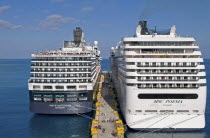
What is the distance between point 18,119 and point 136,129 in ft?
95.8

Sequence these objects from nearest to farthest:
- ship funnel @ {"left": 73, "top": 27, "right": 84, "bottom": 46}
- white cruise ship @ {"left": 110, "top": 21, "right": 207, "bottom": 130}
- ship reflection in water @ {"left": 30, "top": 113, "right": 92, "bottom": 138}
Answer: white cruise ship @ {"left": 110, "top": 21, "right": 207, "bottom": 130} < ship reflection in water @ {"left": 30, "top": 113, "right": 92, "bottom": 138} < ship funnel @ {"left": 73, "top": 27, "right": 84, "bottom": 46}

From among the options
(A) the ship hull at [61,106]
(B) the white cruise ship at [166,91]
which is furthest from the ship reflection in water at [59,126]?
(B) the white cruise ship at [166,91]

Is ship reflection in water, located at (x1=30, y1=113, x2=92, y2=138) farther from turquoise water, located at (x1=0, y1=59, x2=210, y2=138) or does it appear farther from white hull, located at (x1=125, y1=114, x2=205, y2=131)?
white hull, located at (x1=125, y1=114, x2=205, y2=131)

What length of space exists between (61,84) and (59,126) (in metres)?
9.12

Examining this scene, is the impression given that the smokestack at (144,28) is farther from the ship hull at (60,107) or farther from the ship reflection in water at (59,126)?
the ship reflection in water at (59,126)

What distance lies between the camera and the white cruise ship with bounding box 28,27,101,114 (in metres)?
54.6

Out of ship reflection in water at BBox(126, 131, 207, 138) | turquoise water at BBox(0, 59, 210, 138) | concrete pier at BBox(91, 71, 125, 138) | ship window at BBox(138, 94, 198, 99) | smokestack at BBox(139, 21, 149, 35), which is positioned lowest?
turquoise water at BBox(0, 59, 210, 138)

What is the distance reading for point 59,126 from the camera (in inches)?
2008

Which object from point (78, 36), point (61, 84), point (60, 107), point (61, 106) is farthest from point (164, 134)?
point (78, 36)

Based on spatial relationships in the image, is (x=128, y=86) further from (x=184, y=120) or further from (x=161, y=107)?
(x=184, y=120)

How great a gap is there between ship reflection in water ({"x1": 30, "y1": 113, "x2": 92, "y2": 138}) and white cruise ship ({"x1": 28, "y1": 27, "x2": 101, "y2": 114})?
1.76 meters

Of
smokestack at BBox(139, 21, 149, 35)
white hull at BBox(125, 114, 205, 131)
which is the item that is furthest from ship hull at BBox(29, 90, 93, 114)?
smokestack at BBox(139, 21, 149, 35)

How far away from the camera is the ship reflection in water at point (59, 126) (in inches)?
1844

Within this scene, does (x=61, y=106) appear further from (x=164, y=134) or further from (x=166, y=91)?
(x=166, y=91)
